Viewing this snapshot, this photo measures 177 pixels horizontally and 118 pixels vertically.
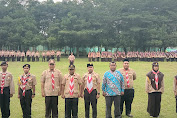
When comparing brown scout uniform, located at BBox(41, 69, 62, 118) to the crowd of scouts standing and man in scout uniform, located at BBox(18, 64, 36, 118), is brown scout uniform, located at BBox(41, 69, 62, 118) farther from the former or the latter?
the crowd of scouts standing

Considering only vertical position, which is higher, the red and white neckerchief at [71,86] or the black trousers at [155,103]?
the red and white neckerchief at [71,86]

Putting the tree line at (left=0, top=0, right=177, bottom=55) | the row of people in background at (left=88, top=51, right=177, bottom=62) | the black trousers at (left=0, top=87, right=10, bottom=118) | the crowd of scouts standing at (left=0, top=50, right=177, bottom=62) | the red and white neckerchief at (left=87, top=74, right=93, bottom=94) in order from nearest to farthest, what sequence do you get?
the red and white neckerchief at (left=87, top=74, right=93, bottom=94) < the black trousers at (left=0, top=87, right=10, bottom=118) < the crowd of scouts standing at (left=0, top=50, right=177, bottom=62) < the row of people in background at (left=88, top=51, right=177, bottom=62) < the tree line at (left=0, top=0, right=177, bottom=55)

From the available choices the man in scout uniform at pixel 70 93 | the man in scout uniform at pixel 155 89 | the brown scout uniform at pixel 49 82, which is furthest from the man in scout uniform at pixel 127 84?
the brown scout uniform at pixel 49 82

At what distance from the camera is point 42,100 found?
786 cm

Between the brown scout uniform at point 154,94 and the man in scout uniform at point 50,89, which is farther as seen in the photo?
the brown scout uniform at point 154,94

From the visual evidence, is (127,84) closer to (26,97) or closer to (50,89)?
(50,89)

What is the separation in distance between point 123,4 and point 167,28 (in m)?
8.50

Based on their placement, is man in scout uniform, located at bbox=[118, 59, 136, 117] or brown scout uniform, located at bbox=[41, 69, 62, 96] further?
man in scout uniform, located at bbox=[118, 59, 136, 117]

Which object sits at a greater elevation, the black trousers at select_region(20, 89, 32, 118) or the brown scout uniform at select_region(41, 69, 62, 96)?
the brown scout uniform at select_region(41, 69, 62, 96)

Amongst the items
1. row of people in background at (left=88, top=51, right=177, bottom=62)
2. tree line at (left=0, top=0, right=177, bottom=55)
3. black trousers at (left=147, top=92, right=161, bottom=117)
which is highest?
tree line at (left=0, top=0, right=177, bottom=55)

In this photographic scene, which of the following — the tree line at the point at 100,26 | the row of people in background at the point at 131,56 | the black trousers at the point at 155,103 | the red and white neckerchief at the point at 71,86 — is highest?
the tree line at the point at 100,26

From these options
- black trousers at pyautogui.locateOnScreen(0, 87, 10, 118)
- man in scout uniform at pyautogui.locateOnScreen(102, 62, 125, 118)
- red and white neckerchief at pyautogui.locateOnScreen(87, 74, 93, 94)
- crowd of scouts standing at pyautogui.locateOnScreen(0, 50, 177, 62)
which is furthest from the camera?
crowd of scouts standing at pyautogui.locateOnScreen(0, 50, 177, 62)

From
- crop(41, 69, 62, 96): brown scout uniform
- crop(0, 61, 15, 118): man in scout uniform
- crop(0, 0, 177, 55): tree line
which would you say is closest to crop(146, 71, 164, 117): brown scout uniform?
crop(41, 69, 62, 96): brown scout uniform

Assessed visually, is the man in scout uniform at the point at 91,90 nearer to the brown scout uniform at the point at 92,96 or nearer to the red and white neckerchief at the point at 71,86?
the brown scout uniform at the point at 92,96
